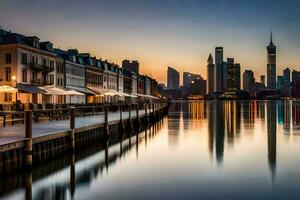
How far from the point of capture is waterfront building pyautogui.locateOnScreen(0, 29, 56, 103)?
63766 millimetres

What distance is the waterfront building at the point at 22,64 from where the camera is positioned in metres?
63.8

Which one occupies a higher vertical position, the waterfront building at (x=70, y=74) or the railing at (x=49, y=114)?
the waterfront building at (x=70, y=74)

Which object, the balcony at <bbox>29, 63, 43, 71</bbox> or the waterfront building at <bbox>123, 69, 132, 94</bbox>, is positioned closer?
the balcony at <bbox>29, 63, 43, 71</bbox>

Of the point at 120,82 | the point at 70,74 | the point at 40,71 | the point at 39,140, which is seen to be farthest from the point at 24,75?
the point at 120,82

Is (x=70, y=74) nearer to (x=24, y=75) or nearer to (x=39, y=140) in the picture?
(x=24, y=75)

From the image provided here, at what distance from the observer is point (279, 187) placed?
65.0 feet

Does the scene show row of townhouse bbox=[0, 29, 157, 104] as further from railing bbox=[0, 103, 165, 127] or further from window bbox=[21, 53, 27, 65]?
railing bbox=[0, 103, 165, 127]

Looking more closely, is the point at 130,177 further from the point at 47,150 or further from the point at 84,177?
the point at 47,150

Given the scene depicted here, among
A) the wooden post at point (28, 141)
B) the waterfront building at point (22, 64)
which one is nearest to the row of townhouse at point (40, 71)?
the waterfront building at point (22, 64)

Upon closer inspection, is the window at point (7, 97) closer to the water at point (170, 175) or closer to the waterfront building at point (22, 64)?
the waterfront building at point (22, 64)

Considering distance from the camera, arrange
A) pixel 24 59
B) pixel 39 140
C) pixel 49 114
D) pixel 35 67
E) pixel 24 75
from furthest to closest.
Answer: pixel 35 67, pixel 24 75, pixel 24 59, pixel 49 114, pixel 39 140

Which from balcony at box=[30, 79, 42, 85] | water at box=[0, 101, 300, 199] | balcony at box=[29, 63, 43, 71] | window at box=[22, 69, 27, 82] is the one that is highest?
balcony at box=[29, 63, 43, 71]

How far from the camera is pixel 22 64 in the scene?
65625 mm

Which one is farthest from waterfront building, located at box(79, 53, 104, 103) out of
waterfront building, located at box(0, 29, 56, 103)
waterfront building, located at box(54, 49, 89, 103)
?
waterfront building, located at box(0, 29, 56, 103)
